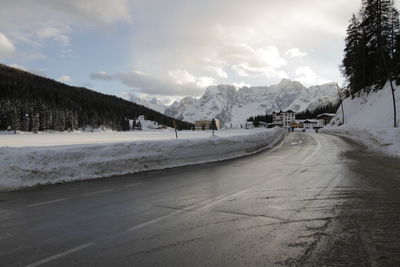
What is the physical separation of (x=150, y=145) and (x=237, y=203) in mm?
8288

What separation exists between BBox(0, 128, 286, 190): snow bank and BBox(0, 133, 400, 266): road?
3.29ft

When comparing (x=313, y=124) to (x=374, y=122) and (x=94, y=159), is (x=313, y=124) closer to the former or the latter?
(x=374, y=122)

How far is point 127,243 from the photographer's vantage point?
4426 millimetres

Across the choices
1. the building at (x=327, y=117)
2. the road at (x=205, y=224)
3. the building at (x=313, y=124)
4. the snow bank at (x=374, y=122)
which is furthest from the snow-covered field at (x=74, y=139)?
the building at (x=313, y=124)

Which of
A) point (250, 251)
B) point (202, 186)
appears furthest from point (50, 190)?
point (250, 251)

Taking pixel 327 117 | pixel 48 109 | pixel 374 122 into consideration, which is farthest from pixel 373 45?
pixel 48 109

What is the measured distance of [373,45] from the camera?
186 ft

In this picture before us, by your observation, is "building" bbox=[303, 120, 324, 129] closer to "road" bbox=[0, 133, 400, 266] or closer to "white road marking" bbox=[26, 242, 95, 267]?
"road" bbox=[0, 133, 400, 266]

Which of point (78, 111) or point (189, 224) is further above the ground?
point (78, 111)

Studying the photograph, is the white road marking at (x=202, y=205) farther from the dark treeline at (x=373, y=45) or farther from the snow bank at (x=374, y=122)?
the dark treeline at (x=373, y=45)

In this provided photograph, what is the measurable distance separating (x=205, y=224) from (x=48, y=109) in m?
119

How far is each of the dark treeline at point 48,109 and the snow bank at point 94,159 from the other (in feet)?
222

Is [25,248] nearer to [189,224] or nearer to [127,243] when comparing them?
[127,243]

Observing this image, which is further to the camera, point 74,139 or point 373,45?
point 373,45
